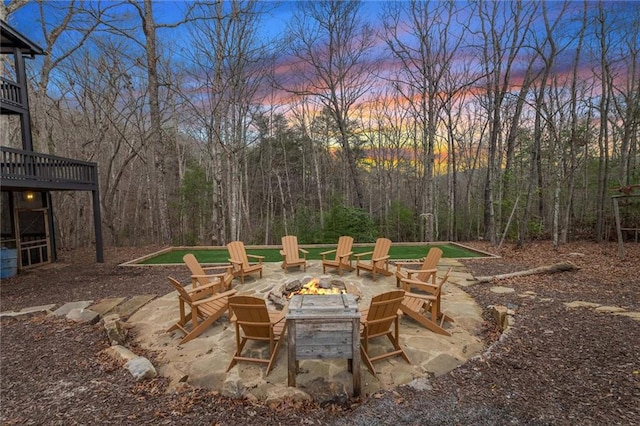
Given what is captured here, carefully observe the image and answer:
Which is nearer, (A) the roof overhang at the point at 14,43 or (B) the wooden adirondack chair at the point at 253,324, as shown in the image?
(B) the wooden adirondack chair at the point at 253,324

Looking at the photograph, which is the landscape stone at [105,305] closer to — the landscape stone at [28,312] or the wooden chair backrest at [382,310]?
the landscape stone at [28,312]

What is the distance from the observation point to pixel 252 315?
3262 millimetres

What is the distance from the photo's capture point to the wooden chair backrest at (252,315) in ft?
10.4

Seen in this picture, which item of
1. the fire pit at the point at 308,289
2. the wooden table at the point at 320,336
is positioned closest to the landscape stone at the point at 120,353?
the wooden table at the point at 320,336

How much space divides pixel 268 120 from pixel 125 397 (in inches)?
677

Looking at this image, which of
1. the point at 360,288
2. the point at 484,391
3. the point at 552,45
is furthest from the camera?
the point at 552,45

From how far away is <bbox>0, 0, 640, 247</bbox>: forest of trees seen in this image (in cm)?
1023

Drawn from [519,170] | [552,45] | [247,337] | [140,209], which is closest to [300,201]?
[140,209]

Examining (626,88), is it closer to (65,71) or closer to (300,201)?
(300,201)

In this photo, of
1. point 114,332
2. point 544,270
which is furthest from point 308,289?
point 544,270

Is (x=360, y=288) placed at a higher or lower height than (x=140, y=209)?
lower

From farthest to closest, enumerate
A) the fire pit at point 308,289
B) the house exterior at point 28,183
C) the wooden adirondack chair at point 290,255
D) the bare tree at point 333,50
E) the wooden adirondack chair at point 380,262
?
the bare tree at point 333,50
the house exterior at point 28,183
the wooden adirondack chair at point 290,255
the wooden adirondack chair at point 380,262
the fire pit at point 308,289

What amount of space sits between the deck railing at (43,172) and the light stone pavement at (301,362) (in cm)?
449

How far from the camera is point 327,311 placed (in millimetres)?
3025
